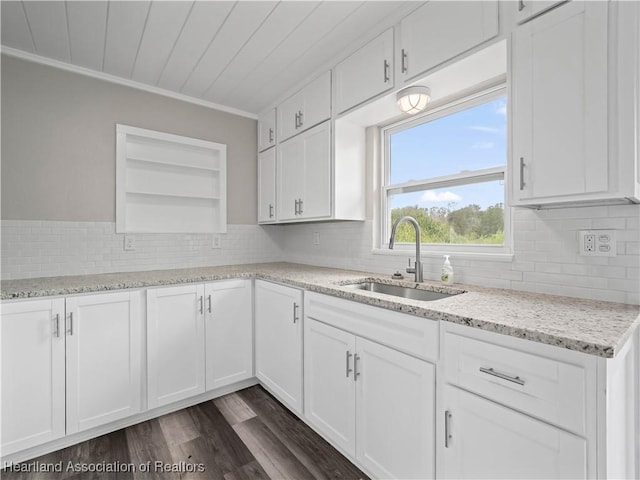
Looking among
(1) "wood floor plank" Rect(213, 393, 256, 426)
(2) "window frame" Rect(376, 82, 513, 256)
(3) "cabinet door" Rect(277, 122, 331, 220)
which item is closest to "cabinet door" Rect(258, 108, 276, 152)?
(3) "cabinet door" Rect(277, 122, 331, 220)

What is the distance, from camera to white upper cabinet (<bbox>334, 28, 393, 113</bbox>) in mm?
1888

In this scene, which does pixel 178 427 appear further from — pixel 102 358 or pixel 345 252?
pixel 345 252

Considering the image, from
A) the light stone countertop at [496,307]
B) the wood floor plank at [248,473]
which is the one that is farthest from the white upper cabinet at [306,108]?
the wood floor plank at [248,473]

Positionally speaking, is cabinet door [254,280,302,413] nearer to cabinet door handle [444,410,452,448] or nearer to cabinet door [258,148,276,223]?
cabinet door [258,148,276,223]

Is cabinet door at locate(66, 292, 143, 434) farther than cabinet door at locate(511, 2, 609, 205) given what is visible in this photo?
Yes

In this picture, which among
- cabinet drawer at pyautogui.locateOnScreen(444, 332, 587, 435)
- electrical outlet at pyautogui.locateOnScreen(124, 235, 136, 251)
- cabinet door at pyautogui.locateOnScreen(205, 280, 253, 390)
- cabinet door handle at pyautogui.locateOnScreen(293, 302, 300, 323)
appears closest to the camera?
cabinet drawer at pyautogui.locateOnScreen(444, 332, 587, 435)

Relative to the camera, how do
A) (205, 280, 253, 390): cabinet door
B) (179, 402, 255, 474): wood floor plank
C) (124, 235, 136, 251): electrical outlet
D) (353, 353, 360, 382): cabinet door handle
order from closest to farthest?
(353, 353, 360, 382): cabinet door handle
(179, 402, 255, 474): wood floor plank
(205, 280, 253, 390): cabinet door
(124, 235, 136, 251): electrical outlet

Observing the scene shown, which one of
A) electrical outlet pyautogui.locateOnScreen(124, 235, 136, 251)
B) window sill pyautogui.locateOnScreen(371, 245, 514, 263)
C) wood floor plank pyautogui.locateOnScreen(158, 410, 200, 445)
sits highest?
electrical outlet pyautogui.locateOnScreen(124, 235, 136, 251)

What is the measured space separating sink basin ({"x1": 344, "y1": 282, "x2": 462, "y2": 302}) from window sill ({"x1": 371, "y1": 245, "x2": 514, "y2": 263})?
0.88ft

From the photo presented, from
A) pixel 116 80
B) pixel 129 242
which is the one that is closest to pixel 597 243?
pixel 129 242

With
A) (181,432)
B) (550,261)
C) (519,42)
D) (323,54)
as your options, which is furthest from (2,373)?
(519,42)

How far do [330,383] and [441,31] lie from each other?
1868mm

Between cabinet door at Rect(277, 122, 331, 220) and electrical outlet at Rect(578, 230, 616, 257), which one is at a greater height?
cabinet door at Rect(277, 122, 331, 220)

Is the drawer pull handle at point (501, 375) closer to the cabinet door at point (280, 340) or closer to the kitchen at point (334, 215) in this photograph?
the kitchen at point (334, 215)
